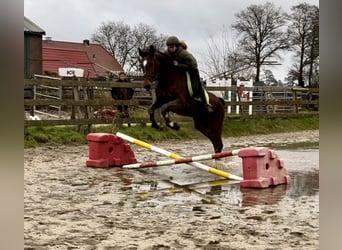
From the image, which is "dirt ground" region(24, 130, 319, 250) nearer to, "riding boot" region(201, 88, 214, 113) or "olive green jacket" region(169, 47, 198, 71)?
"riding boot" region(201, 88, 214, 113)

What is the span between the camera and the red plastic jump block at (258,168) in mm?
4152

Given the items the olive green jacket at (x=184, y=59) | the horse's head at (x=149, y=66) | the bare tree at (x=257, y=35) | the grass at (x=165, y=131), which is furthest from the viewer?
the bare tree at (x=257, y=35)

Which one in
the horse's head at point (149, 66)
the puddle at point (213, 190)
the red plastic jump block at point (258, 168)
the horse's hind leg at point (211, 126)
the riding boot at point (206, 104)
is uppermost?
the horse's head at point (149, 66)

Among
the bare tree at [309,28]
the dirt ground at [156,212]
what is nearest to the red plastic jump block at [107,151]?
the dirt ground at [156,212]

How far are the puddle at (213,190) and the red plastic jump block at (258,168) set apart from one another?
64mm

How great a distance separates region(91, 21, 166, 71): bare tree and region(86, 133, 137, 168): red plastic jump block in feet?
53.6

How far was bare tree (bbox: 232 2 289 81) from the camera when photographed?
1462 cm

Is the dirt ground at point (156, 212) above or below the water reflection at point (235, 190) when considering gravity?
above

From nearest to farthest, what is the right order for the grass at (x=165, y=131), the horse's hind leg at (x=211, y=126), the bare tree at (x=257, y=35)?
the horse's hind leg at (x=211, y=126), the grass at (x=165, y=131), the bare tree at (x=257, y=35)

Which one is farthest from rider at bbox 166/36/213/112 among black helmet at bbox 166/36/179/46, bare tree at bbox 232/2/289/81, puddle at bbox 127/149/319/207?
bare tree at bbox 232/2/289/81

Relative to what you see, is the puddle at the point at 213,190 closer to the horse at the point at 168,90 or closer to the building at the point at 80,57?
the horse at the point at 168,90
